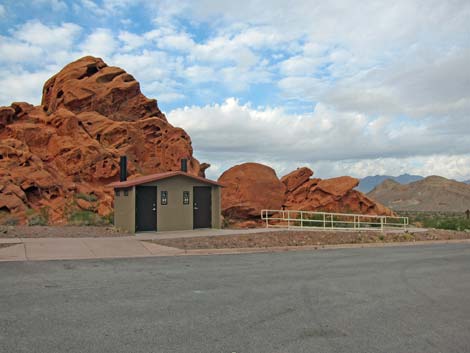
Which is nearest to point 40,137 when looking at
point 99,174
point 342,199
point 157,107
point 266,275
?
point 99,174

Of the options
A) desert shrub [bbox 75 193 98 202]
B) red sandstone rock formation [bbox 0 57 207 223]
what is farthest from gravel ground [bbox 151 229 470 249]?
desert shrub [bbox 75 193 98 202]

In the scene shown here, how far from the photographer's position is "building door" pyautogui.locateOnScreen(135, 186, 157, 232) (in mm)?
21078

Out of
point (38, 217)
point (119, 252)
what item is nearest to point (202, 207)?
point (119, 252)

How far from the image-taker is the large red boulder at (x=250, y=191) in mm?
31948

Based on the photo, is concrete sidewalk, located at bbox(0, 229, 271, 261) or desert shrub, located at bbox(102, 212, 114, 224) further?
desert shrub, located at bbox(102, 212, 114, 224)

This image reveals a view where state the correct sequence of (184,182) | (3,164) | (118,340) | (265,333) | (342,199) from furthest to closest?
(342,199) → (3,164) → (184,182) → (265,333) → (118,340)

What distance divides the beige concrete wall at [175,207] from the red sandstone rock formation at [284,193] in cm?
969

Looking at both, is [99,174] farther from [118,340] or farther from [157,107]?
[118,340]

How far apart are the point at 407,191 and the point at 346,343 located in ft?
451

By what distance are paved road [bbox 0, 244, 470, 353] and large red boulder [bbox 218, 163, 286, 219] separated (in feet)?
61.3

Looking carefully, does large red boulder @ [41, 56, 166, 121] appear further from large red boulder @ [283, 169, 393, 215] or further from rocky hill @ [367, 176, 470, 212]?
rocky hill @ [367, 176, 470, 212]

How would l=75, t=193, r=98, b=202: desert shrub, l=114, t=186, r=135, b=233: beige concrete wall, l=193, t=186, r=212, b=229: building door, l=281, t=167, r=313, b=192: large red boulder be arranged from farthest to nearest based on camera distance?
l=281, t=167, r=313, b=192: large red boulder
l=75, t=193, r=98, b=202: desert shrub
l=193, t=186, r=212, b=229: building door
l=114, t=186, r=135, b=233: beige concrete wall

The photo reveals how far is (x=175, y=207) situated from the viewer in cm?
2194

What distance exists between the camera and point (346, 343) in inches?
241
